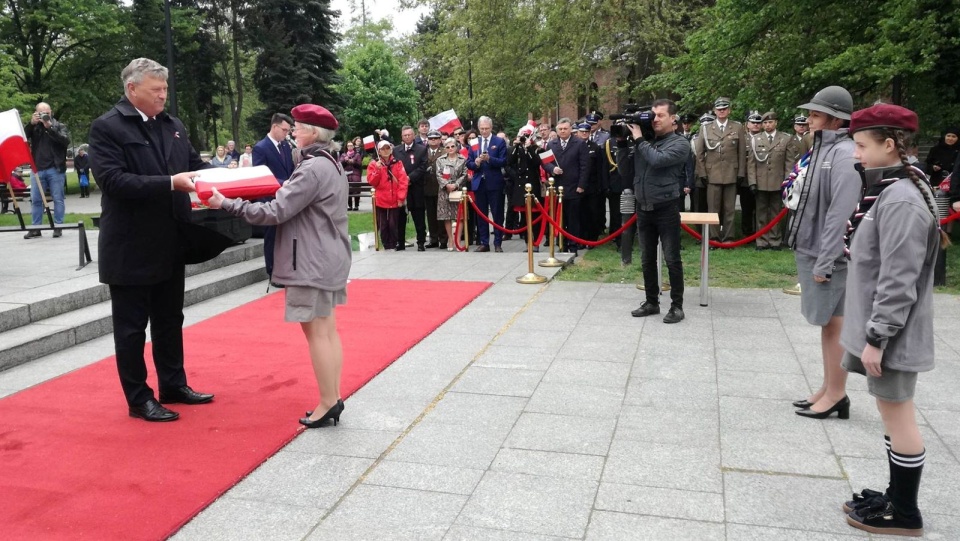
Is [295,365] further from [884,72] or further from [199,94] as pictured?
[199,94]

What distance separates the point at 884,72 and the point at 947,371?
6.32 m

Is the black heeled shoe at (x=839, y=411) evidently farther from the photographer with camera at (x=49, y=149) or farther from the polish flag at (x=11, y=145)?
the photographer with camera at (x=49, y=149)

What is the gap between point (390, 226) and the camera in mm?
13008

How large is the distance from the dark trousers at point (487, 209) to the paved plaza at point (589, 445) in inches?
203

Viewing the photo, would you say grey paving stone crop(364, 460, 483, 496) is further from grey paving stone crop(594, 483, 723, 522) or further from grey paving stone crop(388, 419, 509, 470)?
grey paving stone crop(594, 483, 723, 522)

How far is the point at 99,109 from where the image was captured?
110 feet

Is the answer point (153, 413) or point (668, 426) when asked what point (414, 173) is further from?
point (668, 426)

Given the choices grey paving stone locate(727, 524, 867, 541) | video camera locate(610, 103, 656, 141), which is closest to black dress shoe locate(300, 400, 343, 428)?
grey paving stone locate(727, 524, 867, 541)

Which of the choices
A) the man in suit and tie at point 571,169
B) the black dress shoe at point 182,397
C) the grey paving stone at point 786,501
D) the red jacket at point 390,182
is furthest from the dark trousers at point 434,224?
the grey paving stone at point 786,501

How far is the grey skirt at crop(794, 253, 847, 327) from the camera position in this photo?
16.0 ft

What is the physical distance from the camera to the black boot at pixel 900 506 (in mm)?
3455

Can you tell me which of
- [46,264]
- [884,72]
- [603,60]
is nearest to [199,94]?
[603,60]

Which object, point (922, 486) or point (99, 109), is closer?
Answer: point (922, 486)

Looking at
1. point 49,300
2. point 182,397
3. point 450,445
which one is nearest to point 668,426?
point 450,445
